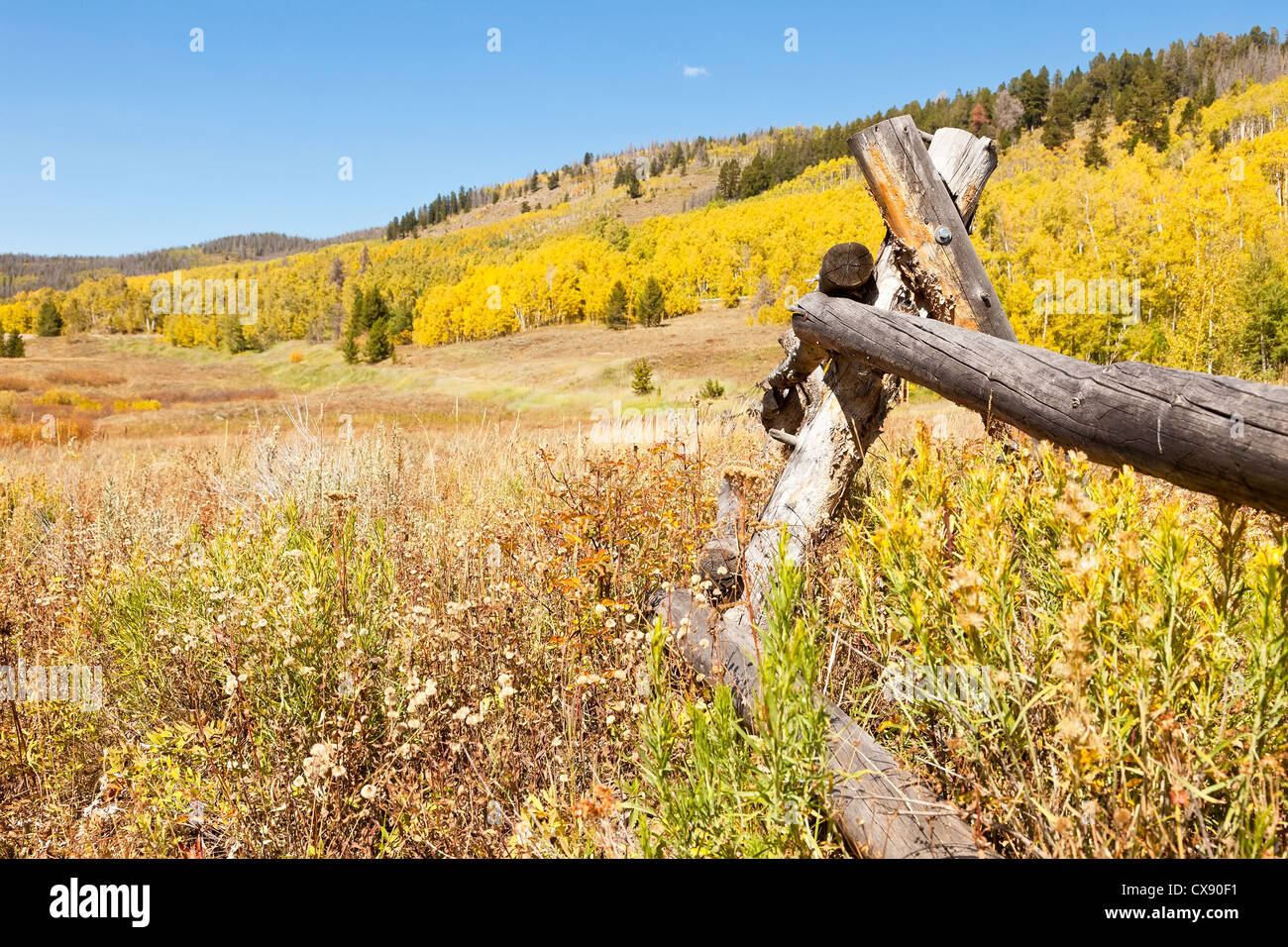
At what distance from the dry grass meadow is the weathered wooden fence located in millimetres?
106

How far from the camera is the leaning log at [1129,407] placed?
1.31m

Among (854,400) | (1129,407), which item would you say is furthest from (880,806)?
(854,400)

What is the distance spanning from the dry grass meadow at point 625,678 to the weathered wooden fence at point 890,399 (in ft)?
0.35

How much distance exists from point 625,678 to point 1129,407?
1.49m

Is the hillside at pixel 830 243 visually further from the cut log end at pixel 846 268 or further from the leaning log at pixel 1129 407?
the leaning log at pixel 1129 407

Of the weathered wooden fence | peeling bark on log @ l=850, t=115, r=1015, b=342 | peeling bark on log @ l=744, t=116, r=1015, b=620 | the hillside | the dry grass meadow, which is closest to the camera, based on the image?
the dry grass meadow

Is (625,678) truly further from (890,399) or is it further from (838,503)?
(890,399)

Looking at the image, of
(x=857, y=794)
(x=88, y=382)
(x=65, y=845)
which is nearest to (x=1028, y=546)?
(x=857, y=794)

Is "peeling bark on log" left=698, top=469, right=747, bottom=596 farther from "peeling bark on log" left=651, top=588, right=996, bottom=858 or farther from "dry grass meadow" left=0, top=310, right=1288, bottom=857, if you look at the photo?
"peeling bark on log" left=651, top=588, right=996, bottom=858

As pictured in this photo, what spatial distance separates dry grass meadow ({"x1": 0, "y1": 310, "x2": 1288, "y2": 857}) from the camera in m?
1.29

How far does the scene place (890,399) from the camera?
3.49m

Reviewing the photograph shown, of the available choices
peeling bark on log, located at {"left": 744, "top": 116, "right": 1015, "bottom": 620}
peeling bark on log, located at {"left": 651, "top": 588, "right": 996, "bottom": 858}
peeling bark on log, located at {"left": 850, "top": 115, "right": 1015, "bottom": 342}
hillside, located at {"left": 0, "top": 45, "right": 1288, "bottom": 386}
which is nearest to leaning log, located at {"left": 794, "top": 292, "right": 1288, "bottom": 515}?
peeling bark on log, located at {"left": 744, "top": 116, "right": 1015, "bottom": 620}
